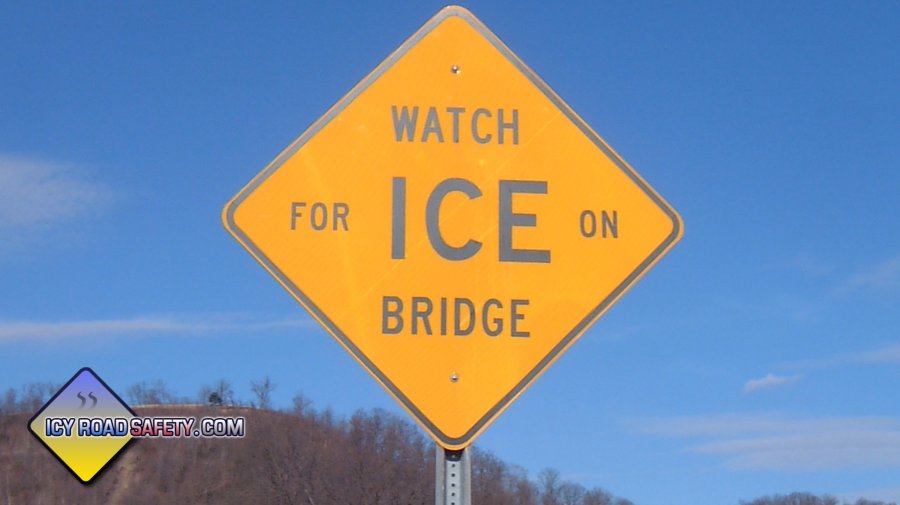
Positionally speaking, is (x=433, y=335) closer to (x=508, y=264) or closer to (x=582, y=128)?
(x=508, y=264)

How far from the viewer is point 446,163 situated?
342cm

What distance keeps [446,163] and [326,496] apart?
8200cm

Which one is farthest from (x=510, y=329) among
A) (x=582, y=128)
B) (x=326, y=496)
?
(x=326, y=496)

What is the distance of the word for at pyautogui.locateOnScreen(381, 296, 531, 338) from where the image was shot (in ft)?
10.7

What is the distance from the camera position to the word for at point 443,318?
326 centimetres

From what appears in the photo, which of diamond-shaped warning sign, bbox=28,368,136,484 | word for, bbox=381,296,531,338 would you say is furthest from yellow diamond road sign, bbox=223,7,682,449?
diamond-shaped warning sign, bbox=28,368,136,484

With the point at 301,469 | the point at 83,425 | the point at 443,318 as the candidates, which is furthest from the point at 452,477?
the point at 301,469

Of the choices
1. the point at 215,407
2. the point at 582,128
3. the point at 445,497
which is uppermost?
the point at 215,407

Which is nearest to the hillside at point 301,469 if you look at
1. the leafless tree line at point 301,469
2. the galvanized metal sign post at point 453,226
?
the leafless tree line at point 301,469

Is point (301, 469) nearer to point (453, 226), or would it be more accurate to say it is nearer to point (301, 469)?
point (301, 469)

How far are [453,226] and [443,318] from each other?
30 centimetres

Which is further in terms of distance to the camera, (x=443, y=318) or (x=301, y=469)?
(x=301, y=469)

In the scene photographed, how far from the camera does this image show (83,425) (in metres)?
11.3

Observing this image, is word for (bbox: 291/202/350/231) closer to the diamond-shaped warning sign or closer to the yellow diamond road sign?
the yellow diamond road sign
